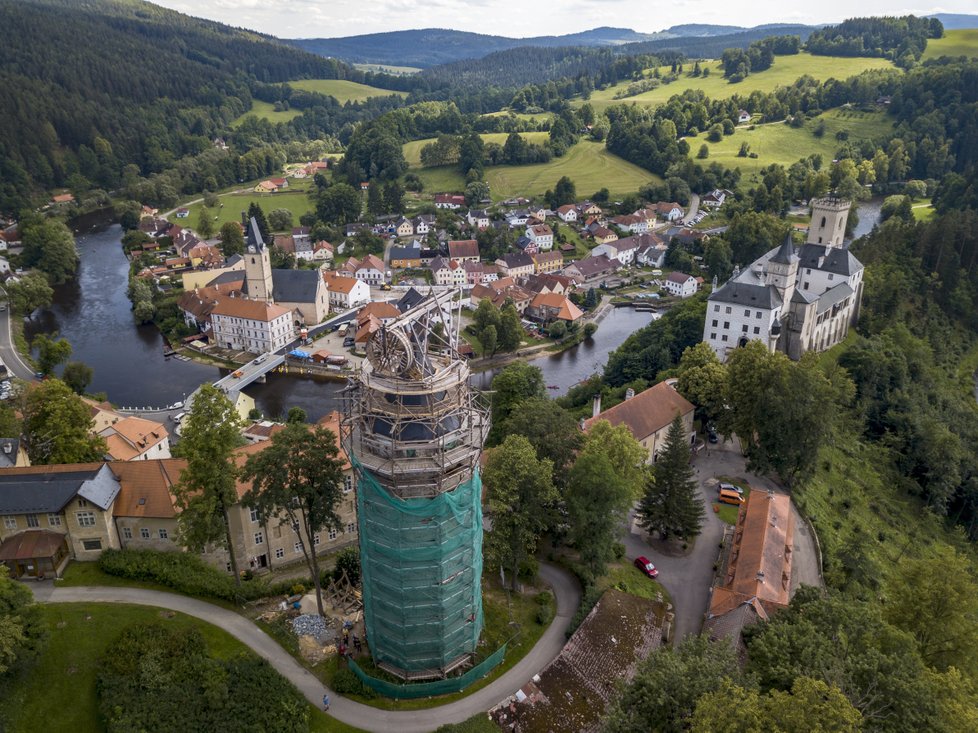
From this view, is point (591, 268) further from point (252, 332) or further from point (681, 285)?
point (252, 332)

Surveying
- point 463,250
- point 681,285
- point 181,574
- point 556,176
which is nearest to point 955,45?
point 556,176

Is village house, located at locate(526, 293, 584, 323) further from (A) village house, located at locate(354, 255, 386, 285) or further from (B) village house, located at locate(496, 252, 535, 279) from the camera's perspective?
(A) village house, located at locate(354, 255, 386, 285)

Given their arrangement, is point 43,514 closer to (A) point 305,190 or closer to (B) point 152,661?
(B) point 152,661

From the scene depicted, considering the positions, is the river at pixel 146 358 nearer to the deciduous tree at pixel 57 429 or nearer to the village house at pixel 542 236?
the deciduous tree at pixel 57 429

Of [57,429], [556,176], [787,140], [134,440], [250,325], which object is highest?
[787,140]

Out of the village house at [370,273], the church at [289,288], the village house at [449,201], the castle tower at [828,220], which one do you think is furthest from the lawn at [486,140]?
the castle tower at [828,220]

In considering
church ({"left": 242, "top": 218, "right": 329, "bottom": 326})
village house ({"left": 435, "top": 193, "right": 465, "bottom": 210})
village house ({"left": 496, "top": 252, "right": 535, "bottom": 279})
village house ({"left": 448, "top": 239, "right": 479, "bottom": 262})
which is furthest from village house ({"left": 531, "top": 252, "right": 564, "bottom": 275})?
church ({"left": 242, "top": 218, "right": 329, "bottom": 326})
